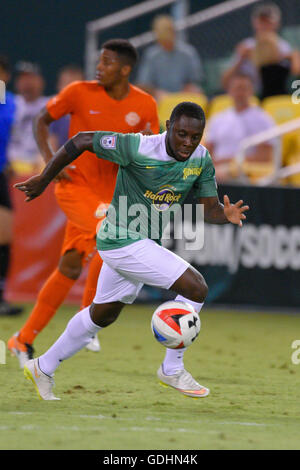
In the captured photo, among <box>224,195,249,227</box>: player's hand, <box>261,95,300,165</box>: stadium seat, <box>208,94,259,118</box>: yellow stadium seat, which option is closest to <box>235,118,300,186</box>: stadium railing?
<box>261,95,300,165</box>: stadium seat

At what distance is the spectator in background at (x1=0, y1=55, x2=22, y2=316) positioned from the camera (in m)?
→ 9.95

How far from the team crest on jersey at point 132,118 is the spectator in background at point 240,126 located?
5.19 metres

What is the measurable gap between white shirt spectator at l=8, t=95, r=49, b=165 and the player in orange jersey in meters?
5.83

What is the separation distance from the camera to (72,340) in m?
5.86

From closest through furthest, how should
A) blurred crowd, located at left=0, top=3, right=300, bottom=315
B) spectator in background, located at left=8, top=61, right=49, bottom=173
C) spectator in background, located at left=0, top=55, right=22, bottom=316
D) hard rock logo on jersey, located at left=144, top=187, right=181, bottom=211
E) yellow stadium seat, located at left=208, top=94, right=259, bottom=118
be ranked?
hard rock logo on jersey, located at left=144, top=187, right=181, bottom=211 < spectator in background, located at left=0, top=55, right=22, bottom=316 < blurred crowd, located at left=0, top=3, right=300, bottom=315 < spectator in background, located at left=8, top=61, right=49, bottom=173 < yellow stadium seat, located at left=208, top=94, right=259, bottom=118

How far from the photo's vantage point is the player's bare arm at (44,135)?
284 inches

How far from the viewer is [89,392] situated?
624 cm

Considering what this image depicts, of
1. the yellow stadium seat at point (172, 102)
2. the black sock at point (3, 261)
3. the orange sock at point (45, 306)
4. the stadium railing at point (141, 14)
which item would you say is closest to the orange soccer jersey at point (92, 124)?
the orange sock at point (45, 306)

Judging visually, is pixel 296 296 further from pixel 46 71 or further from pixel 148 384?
pixel 46 71

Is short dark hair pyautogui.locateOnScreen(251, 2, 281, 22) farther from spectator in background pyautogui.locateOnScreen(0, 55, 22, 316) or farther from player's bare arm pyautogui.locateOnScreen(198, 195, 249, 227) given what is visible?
player's bare arm pyautogui.locateOnScreen(198, 195, 249, 227)

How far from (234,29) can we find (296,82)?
1.59 metres

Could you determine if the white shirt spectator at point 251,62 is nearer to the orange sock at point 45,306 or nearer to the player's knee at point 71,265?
the player's knee at point 71,265

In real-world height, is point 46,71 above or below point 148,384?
above
